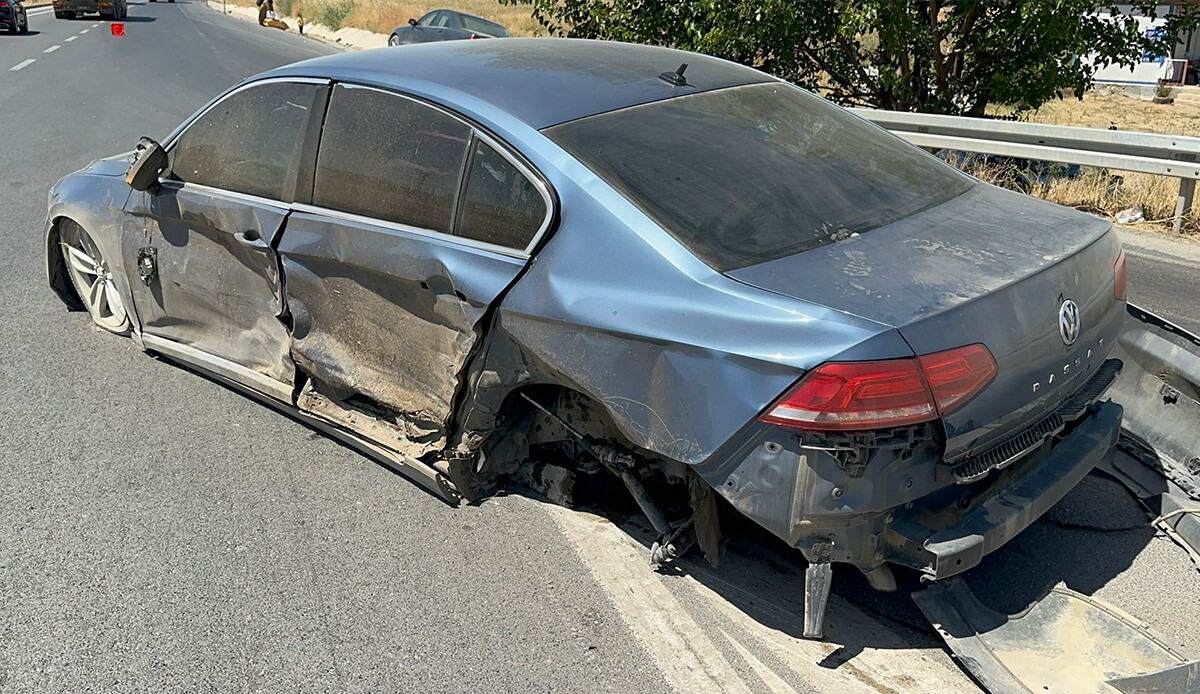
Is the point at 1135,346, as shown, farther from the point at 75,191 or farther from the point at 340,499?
the point at 75,191

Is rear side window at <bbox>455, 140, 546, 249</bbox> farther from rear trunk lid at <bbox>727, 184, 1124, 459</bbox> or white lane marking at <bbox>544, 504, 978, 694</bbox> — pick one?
white lane marking at <bbox>544, 504, 978, 694</bbox>

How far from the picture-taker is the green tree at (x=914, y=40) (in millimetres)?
11336

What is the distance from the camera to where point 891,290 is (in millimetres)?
3072

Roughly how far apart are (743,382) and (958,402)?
0.59 metres

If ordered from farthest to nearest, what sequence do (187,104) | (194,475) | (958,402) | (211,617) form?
(187,104), (194,475), (211,617), (958,402)

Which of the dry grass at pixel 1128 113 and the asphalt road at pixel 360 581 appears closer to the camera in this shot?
the asphalt road at pixel 360 581

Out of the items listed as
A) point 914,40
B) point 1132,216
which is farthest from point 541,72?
point 914,40

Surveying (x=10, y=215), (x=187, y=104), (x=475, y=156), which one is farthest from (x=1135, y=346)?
(x=187, y=104)

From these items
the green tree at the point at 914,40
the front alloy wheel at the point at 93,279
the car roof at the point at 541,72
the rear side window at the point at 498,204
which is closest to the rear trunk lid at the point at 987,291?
the rear side window at the point at 498,204

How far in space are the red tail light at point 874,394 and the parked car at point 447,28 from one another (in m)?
22.1

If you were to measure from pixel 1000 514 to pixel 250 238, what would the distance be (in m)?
3.18

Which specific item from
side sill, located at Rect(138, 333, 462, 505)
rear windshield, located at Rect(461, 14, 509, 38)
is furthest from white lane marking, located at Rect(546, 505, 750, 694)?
rear windshield, located at Rect(461, 14, 509, 38)

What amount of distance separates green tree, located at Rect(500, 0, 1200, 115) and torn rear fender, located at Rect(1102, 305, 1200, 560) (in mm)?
7804

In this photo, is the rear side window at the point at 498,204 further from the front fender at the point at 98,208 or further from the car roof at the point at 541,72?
the front fender at the point at 98,208
